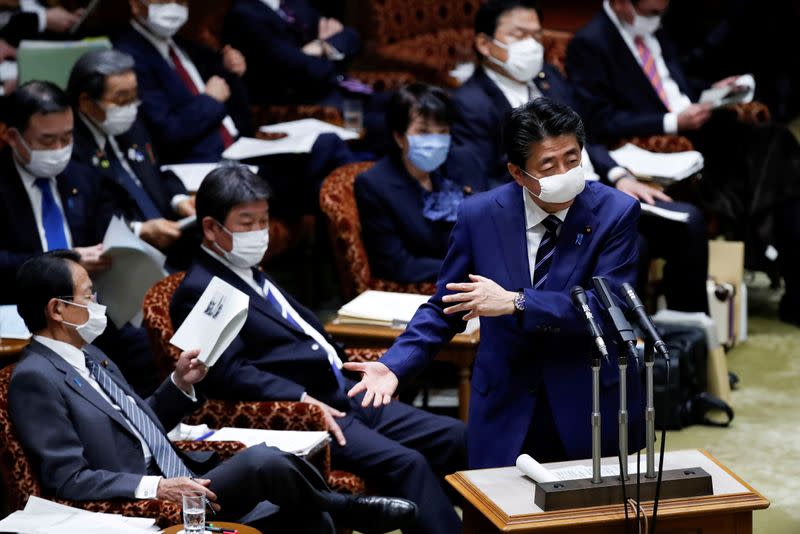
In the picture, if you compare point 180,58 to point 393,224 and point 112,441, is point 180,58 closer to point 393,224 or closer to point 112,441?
point 393,224

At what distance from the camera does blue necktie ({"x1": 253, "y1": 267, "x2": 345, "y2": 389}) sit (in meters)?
4.66

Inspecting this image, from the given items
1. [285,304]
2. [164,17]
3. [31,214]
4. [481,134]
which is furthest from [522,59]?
[31,214]

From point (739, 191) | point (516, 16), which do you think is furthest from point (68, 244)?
point (739, 191)

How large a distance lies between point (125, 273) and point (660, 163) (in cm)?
281

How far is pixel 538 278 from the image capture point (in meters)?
3.63

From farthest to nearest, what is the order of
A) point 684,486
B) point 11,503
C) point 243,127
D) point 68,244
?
1. point 243,127
2. point 68,244
3. point 11,503
4. point 684,486

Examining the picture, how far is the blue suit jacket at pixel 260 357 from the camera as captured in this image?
443 centimetres

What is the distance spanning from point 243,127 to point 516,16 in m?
1.54

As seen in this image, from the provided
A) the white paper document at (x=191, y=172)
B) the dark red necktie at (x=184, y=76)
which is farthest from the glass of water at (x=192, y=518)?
the dark red necktie at (x=184, y=76)

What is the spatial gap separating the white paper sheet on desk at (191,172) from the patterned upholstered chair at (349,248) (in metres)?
0.46

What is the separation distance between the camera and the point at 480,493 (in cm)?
321

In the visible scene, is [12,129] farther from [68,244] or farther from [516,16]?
[516,16]

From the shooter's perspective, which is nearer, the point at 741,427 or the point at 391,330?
the point at 391,330

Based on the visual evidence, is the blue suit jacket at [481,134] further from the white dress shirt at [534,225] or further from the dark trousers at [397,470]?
the white dress shirt at [534,225]
